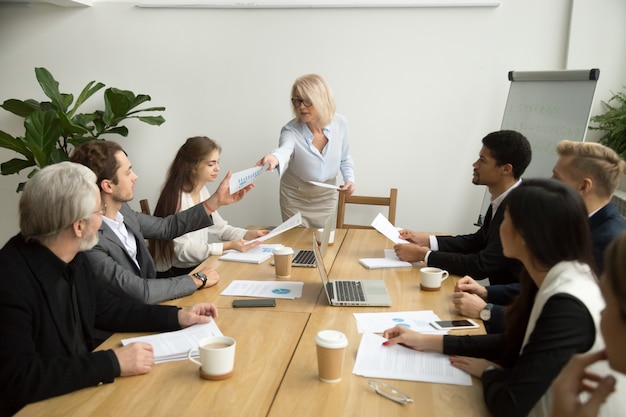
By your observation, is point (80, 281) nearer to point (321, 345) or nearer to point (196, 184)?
point (321, 345)

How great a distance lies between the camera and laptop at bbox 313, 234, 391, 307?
7.18ft

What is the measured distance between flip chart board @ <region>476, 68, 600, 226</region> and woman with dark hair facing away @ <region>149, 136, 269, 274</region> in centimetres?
191

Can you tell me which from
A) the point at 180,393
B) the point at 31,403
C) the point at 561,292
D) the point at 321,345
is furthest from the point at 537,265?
the point at 31,403

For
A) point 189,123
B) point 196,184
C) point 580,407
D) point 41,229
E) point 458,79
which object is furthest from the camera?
point 189,123

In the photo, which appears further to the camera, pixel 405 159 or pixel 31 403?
pixel 405 159

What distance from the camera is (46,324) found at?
1.69m

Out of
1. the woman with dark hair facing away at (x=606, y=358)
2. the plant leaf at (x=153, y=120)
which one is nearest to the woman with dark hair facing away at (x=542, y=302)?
the woman with dark hair facing away at (x=606, y=358)

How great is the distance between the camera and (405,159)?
4.52 m

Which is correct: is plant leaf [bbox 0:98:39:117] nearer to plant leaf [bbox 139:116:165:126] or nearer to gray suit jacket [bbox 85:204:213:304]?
plant leaf [bbox 139:116:165:126]

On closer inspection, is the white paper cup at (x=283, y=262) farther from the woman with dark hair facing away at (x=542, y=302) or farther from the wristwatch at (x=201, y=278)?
the woman with dark hair facing away at (x=542, y=302)

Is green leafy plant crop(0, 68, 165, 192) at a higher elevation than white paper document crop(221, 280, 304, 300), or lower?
higher

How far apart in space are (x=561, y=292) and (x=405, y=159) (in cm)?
315

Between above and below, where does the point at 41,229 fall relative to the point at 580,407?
above

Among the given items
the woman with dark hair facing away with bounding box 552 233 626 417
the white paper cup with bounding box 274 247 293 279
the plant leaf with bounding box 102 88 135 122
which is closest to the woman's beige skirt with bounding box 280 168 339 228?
the plant leaf with bounding box 102 88 135 122
